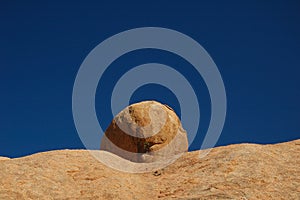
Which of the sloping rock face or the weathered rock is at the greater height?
the weathered rock

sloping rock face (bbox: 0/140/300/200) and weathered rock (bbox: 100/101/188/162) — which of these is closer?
sloping rock face (bbox: 0/140/300/200)

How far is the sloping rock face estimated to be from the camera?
13.9 meters

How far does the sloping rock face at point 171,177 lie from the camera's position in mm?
13883

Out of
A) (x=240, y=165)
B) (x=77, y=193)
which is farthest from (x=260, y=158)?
(x=77, y=193)

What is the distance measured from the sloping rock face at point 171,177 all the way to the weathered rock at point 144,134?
3.88 m

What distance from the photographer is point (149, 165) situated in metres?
19.6

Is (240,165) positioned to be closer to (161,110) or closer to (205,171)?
(205,171)

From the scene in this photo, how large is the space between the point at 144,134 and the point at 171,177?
5.90 metres

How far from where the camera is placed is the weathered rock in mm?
22094

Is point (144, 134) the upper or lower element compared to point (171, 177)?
upper

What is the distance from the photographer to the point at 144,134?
22234 mm

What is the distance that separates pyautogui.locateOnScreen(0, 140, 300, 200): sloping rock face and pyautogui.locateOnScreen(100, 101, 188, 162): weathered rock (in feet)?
12.7

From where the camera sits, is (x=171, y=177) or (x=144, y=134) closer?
(x=171, y=177)

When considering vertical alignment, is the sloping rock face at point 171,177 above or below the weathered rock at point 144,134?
below
